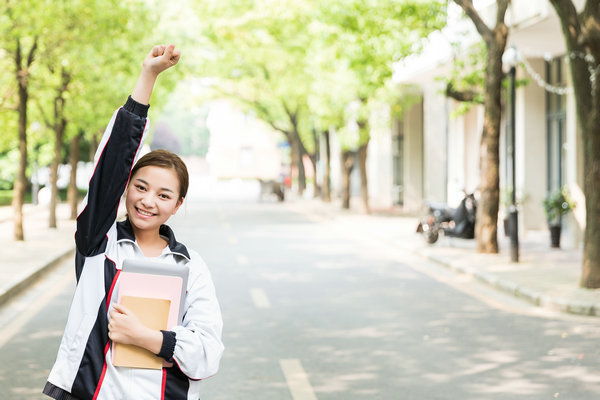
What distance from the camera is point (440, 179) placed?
30.8m

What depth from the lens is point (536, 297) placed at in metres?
10.8

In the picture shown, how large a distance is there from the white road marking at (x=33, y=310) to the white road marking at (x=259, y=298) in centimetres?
253

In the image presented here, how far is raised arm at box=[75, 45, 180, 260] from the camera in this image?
274 centimetres

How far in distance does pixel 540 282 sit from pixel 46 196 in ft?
121

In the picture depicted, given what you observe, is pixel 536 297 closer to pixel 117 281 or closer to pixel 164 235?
pixel 164 235

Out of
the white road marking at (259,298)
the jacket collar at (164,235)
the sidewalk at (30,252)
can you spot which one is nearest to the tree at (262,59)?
the sidewalk at (30,252)

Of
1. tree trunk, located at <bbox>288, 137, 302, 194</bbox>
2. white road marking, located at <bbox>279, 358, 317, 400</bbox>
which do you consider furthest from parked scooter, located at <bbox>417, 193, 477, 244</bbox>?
tree trunk, located at <bbox>288, 137, 302, 194</bbox>

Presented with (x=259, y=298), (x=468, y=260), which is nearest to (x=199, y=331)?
(x=259, y=298)

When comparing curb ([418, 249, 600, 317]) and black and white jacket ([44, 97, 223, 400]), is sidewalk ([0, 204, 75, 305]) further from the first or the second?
black and white jacket ([44, 97, 223, 400])

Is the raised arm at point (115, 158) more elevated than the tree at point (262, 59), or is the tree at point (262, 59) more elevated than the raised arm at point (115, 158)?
the tree at point (262, 59)

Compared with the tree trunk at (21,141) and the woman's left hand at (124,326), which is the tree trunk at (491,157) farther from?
the woman's left hand at (124,326)

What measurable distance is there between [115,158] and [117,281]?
14.9 inches

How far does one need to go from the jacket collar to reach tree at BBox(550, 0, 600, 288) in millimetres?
9036

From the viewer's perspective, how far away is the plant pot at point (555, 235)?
17.8 meters
